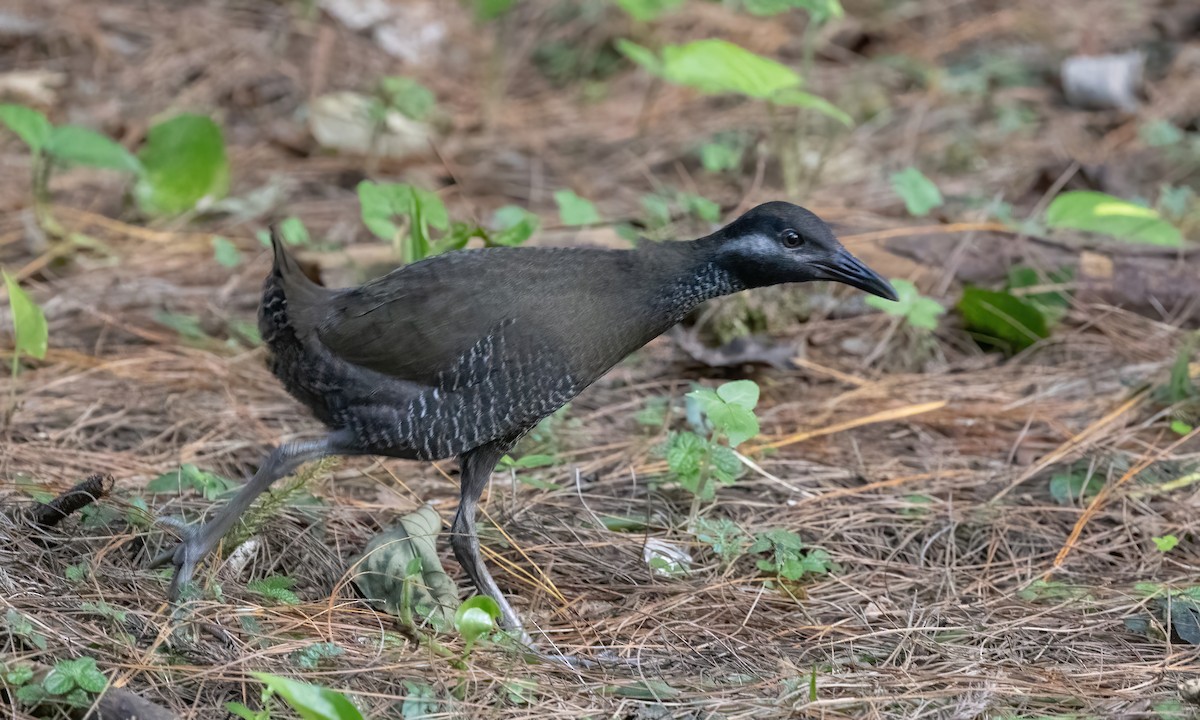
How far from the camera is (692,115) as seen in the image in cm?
788

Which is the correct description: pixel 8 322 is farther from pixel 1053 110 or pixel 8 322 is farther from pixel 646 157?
pixel 1053 110

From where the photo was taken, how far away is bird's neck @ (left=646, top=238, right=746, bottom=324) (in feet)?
12.5

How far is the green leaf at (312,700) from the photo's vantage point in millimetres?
2557

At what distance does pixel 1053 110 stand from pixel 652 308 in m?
5.06

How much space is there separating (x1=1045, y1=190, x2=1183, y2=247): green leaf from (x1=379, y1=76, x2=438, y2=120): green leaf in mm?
3713

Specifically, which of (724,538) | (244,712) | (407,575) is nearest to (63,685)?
(244,712)

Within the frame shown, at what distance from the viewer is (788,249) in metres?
3.80

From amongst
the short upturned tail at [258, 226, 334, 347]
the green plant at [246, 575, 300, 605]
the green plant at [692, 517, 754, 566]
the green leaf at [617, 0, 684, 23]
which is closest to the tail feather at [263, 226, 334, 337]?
the short upturned tail at [258, 226, 334, 347]

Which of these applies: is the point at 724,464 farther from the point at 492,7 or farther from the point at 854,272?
the point at 492,7

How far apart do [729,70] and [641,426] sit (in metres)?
1.60

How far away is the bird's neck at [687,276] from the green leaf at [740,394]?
0.27 meters

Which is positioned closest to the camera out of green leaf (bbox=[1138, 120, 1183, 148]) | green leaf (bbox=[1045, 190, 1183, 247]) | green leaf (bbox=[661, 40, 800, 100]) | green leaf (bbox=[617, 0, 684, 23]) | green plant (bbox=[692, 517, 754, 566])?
green plant (bbox=[692, 517, 754, 566])

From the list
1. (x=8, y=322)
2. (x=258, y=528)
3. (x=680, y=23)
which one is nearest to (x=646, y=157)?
(x=680, y=23)

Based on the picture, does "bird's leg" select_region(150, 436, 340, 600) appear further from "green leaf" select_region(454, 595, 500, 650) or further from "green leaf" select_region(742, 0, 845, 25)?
"green leaf" select_region(742, 0, 845, 25)
